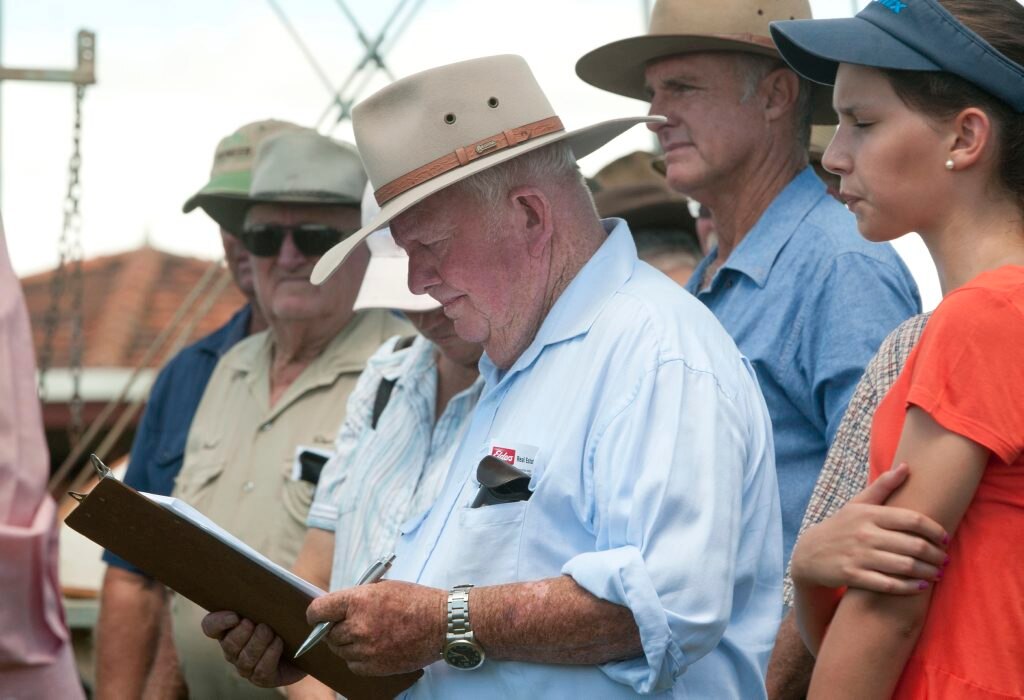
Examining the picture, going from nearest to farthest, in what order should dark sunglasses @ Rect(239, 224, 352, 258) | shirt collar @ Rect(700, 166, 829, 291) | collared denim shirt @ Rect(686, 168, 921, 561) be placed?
collared denim shirt @ Rect(686, 168, 921, 561), shirt collar @ Rect(700, 166, 829, 291), dark sunglasses @ Rect(239, 224, 352, 258)

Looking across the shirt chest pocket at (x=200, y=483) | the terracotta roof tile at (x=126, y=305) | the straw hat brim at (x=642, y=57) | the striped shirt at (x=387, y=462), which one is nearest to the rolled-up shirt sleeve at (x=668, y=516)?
the striped shirt at (x=387, y=462)

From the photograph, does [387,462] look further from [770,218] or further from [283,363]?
[283,363]

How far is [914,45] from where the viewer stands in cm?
203

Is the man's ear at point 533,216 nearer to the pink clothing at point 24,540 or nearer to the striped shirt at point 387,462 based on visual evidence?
the striped shirt at point 387,462

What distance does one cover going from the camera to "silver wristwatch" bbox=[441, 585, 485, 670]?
2072 millimetres

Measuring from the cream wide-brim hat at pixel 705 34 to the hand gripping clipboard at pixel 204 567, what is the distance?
168cm

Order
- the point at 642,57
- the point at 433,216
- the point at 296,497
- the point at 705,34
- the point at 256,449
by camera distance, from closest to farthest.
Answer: the point at 433,216 < the point at 705,34 < the point at 642,57 < the point at 296,497 < the point at 256,449

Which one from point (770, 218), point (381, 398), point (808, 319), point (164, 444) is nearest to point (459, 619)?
point (808, 319)

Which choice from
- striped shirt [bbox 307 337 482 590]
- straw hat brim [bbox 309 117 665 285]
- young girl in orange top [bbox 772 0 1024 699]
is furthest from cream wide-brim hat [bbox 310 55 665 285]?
striped shirt [bbox 307 337 482 590]

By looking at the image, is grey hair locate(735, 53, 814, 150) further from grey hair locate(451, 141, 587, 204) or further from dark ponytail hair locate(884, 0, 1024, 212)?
dark ponytail hair locate(884, 0, 1024, 212)

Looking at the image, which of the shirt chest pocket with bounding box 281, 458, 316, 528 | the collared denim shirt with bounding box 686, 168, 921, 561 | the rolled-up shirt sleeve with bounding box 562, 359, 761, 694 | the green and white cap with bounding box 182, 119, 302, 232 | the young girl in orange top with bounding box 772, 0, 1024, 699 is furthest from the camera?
the green and white cap with bounding box 182, 119, 302, 232

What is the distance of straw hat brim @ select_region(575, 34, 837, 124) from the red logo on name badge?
1401 millimetres

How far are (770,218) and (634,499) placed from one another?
1.29m

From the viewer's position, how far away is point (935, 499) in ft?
6.00
